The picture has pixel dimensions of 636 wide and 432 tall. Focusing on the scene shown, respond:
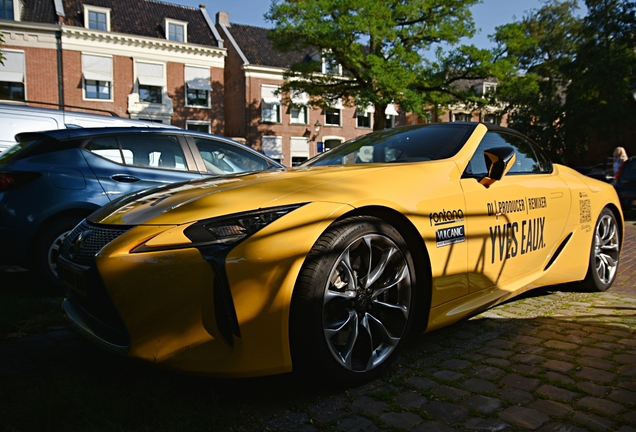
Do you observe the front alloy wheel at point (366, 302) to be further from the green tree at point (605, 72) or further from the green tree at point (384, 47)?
the green tree at point (605, 72)

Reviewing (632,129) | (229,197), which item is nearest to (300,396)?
(229,197)

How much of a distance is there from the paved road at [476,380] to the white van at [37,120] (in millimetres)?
3712

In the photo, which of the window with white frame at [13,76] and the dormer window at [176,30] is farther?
the dormer window at [176,30]

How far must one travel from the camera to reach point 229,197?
2238 millimetres

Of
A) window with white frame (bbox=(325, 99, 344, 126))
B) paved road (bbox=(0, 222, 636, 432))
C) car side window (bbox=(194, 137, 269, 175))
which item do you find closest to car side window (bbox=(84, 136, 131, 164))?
car side window (bbox=(194, 137, 269, 175))

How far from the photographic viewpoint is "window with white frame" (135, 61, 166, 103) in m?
29.7

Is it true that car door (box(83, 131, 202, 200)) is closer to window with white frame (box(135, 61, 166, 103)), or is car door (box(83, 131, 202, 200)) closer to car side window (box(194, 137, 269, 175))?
car side window (box(194, 137, 269, 175))

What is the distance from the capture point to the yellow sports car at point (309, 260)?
1.99m

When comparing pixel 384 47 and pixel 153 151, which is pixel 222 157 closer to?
pixel 153 151

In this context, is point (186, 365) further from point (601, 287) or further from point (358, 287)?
point (601, 287)

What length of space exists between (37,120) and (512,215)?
18.7ft

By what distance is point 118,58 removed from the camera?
2912 cm

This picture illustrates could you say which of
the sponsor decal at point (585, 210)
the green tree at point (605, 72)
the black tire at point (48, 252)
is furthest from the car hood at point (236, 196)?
the green tree at point (605, 72)

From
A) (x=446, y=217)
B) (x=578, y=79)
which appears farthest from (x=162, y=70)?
(x=446, y=217)
